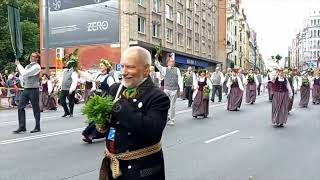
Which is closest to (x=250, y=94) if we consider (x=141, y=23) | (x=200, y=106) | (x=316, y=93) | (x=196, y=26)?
(x=316, y=93)

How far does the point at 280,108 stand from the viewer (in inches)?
548

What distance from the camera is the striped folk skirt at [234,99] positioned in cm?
2008

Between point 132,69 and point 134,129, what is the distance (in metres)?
0.40

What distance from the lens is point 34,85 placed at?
Answer: 11508mm

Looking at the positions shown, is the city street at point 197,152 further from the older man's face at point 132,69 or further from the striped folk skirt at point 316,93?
the striped folk skirt at point 316,93

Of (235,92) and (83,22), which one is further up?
(83,22)

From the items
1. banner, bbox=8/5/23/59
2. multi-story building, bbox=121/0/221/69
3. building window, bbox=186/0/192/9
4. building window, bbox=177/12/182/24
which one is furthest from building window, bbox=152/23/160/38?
banner, bbox=8/5/23/59

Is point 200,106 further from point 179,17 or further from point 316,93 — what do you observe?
point 179,17

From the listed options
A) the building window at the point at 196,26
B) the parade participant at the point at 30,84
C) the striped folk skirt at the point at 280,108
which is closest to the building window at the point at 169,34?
the building window at the point at 196,26

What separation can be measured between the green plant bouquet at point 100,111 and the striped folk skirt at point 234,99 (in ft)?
55.5

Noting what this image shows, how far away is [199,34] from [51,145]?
55.0m

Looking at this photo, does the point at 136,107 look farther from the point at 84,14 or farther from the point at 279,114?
the point at 84,14

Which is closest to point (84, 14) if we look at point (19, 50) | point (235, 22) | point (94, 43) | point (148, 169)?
point (94, 43)

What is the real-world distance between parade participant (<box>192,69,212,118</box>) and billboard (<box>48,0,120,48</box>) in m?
22.8
